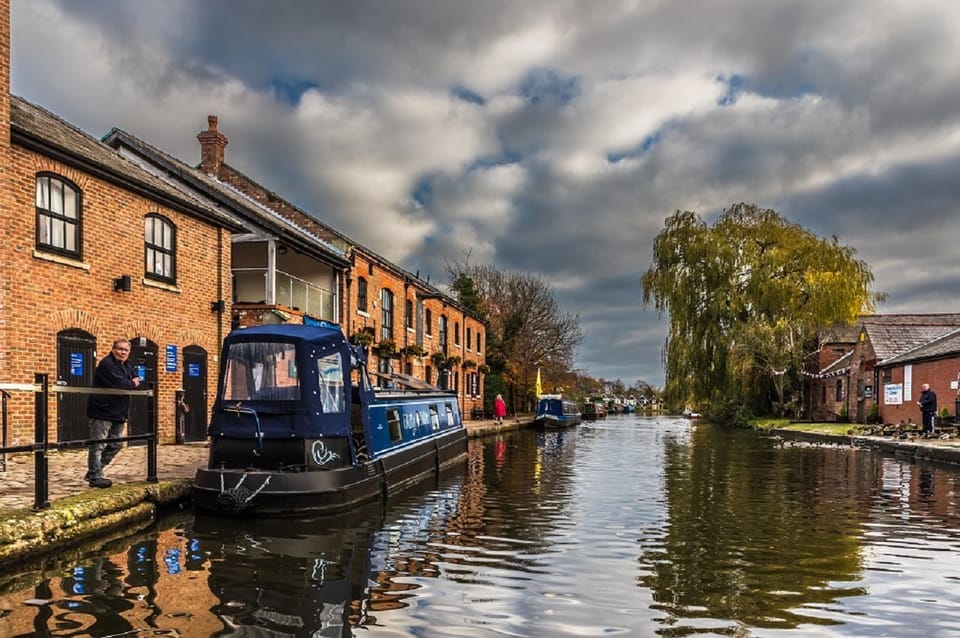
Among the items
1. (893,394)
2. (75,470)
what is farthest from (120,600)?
(893,394)

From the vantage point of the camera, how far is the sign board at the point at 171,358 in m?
13.5

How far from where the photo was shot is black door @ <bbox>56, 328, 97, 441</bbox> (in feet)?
36.4

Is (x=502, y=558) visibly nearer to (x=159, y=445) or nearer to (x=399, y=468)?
(x=399, y=468)

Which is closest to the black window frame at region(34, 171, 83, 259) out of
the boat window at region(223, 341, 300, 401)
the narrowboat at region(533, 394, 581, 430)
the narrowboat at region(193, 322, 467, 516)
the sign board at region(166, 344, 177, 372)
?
the sign board at region(166, 344, 177, 372)

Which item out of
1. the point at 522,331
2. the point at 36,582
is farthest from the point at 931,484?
the point at 522,331

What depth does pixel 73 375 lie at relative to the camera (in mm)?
11398

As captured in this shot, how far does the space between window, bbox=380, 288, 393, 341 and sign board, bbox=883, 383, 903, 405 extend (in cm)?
1697

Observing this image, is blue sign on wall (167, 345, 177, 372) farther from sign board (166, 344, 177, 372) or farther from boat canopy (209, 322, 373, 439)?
boat canopy (209, 322, 373, 439)

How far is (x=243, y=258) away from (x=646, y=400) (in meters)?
108

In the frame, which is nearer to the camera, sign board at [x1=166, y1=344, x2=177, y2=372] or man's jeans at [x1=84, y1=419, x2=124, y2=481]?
man's jeans at [x1=84, y1=419, x2=124, y2=481]

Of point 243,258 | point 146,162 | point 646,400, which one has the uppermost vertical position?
point 146,162

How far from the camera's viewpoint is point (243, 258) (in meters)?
18.7

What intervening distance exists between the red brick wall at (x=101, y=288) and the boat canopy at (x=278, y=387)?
3558mm

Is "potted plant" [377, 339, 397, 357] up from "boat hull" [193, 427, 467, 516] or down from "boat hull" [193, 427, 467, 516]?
up
